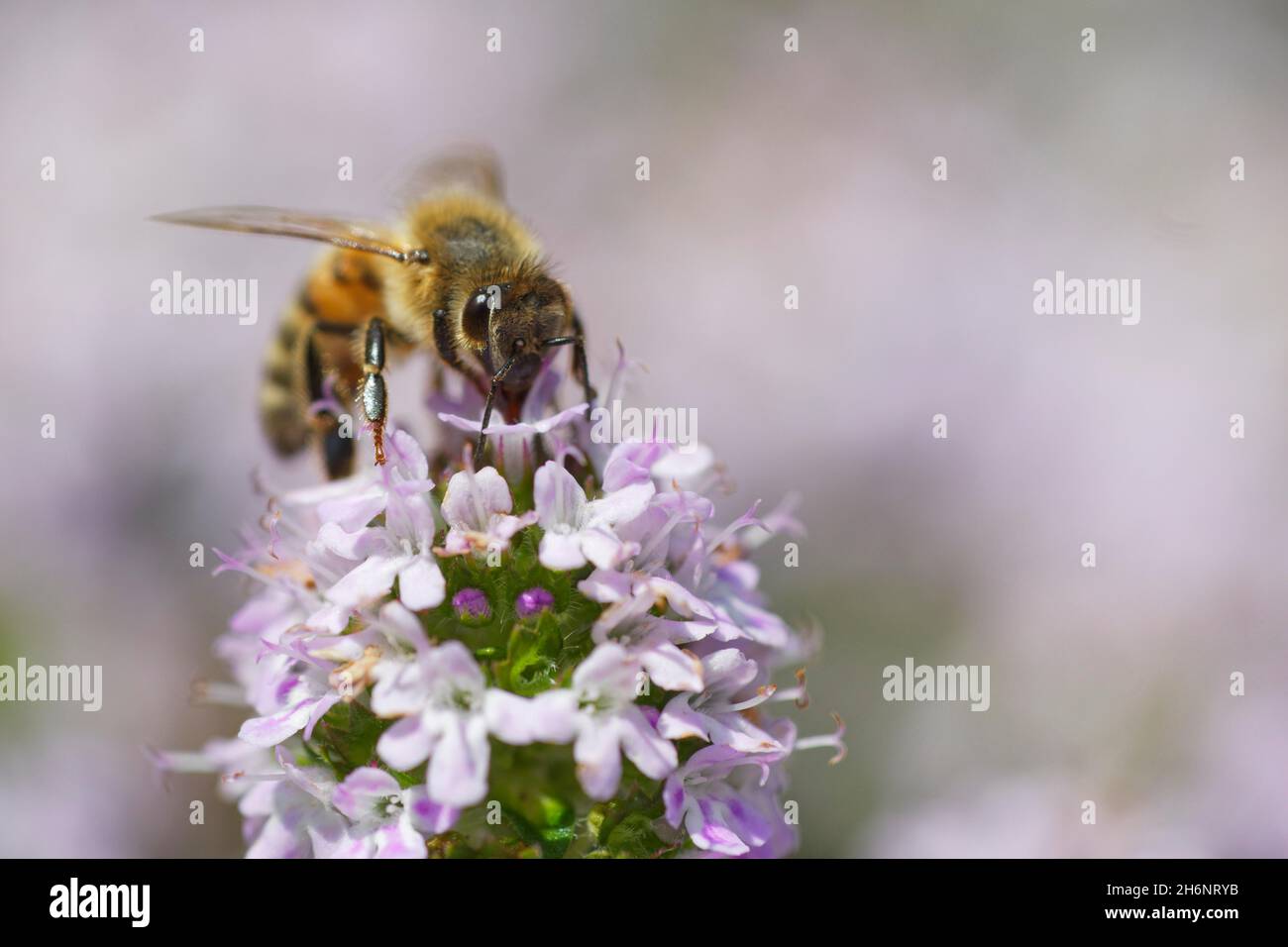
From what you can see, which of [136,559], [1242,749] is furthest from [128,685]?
[1242,749]

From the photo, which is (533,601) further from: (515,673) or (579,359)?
(579,359)

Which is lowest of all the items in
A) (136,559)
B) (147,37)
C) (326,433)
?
(136,559)

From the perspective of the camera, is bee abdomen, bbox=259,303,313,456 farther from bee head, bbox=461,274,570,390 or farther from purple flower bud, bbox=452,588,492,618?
purple flower bud, bbox=452,588,492,618

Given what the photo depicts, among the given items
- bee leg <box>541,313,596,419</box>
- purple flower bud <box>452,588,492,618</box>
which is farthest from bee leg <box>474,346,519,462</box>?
purple flower bud <box>452,588,492,618</box>

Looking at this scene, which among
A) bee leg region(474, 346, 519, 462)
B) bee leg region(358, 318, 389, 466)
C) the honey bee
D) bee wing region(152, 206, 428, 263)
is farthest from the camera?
bee wing region(152, 206, 428, 263)

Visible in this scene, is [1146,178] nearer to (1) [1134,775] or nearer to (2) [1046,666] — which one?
(2) [1046,666]

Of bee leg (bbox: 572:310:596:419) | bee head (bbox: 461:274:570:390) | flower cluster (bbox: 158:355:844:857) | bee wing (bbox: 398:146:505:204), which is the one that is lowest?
flower cluster (bbox: 158:355:844:857)

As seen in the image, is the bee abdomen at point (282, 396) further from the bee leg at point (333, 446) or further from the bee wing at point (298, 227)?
the bee wing at point (298, 227)
